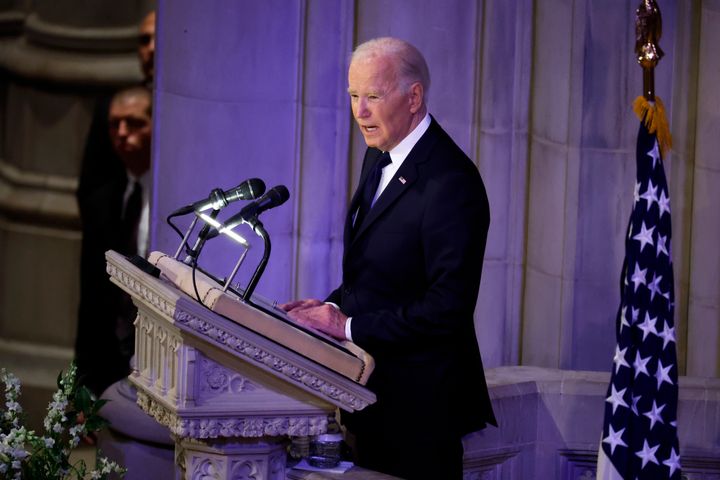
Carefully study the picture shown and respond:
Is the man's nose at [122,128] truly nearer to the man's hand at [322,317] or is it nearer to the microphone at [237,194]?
the man's hand at [322,317]

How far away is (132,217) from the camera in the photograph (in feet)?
22.6

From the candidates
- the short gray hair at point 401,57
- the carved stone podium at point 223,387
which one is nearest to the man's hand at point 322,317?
the carved stone podium at point 223,387

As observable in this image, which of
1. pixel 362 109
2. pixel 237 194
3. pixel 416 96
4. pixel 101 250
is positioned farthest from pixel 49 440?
pixel 101 250

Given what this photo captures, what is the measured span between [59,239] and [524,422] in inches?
125

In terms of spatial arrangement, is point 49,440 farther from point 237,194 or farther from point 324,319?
point 237,194

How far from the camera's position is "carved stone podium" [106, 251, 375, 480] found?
3240 millimetres

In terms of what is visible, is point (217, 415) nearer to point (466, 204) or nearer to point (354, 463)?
point (354, 463)

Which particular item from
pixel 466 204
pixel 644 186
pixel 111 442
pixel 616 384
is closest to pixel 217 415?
pixel 466 204

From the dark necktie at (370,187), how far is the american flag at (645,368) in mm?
1489

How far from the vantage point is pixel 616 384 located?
4.89 meters

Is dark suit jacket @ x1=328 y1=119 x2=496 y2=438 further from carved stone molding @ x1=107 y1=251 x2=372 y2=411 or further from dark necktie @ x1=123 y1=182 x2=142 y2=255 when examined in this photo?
dark necktie @ x1=123 y1=182 x2=142 y2=255

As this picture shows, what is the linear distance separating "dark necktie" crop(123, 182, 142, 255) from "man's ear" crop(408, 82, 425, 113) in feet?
11.1

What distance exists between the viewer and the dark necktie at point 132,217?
22.5ft

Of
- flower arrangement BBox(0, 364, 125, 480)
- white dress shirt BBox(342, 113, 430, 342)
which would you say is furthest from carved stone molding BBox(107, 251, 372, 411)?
white dress shirt BBox(342, 113, 430, 342)
